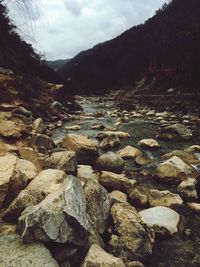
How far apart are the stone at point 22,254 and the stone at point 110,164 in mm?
4047

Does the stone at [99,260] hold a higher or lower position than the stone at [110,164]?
higher

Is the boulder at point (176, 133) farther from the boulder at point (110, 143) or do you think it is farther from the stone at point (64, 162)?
the stone at point (64, 162)

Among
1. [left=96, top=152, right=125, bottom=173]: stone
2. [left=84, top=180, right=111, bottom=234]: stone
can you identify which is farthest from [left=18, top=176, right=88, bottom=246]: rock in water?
[left=96, top=152, right=125, bottom=173]: stone

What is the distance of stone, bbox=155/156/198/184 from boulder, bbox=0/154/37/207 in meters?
3.10

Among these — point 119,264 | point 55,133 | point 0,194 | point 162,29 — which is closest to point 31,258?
point 119,264

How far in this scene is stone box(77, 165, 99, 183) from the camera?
6.45 meters

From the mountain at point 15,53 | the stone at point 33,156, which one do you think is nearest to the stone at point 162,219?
the stone at point 33,156

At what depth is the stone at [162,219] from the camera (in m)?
4.66

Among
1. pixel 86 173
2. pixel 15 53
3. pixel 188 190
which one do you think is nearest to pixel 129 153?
pixel 86 173

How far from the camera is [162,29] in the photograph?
53.9 metres

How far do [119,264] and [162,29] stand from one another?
5527 cm

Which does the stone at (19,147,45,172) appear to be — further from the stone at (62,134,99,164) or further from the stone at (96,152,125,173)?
the stone at (96,152,125,173)

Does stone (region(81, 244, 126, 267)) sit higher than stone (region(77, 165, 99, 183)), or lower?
higher

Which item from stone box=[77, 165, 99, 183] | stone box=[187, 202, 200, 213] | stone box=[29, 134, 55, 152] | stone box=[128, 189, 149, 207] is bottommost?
stone box=[187, 202, 200, 213]
